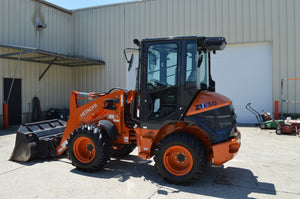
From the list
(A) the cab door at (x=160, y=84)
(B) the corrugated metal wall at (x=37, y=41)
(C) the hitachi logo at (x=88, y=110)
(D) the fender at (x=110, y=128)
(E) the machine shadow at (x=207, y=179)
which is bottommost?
(E) the machine shadow at (x=207, y=179)

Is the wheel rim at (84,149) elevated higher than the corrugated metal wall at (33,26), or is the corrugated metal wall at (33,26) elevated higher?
the corrugated metal wall at (33,26)

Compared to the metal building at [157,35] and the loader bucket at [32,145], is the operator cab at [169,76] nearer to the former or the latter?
the loader bucket at [32,145]

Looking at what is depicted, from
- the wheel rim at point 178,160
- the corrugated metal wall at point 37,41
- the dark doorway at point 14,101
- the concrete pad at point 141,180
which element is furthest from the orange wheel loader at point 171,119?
the corrugated metal wall at point 37,41

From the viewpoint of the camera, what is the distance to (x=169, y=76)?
457 centimetres

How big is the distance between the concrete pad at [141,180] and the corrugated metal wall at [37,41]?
23.4ft

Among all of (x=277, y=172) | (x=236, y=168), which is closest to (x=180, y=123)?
(x=236, y=168)

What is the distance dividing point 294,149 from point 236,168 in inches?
116

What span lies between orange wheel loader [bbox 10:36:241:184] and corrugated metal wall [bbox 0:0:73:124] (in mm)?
8596

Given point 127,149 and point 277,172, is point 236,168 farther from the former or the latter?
point 127,149

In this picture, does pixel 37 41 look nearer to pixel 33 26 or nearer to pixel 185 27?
pixel 33 26

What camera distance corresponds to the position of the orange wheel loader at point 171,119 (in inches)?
171

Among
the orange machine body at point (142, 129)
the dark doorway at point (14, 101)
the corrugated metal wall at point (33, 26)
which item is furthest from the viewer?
the dark doorway at point (14, 101)

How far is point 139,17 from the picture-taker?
14.4m

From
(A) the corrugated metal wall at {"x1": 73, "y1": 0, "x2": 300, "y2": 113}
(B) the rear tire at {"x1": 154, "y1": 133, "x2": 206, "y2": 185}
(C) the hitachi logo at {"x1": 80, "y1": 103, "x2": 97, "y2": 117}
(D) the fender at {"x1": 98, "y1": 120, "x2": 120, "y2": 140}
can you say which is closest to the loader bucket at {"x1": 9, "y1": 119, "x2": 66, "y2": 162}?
(C) the hitachi logo at {"x1": 80, "y1": 103, "x2": 97, "y2": 117}
